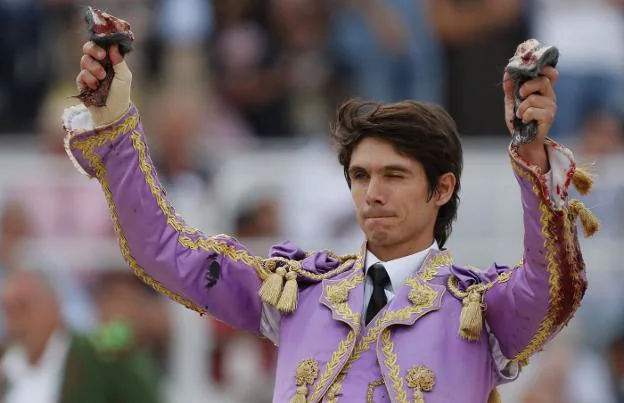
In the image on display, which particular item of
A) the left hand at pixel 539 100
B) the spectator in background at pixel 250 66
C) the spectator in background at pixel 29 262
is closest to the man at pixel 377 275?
the left hand at pixel 539 100

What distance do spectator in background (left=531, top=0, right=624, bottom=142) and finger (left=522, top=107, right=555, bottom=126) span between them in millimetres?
6315

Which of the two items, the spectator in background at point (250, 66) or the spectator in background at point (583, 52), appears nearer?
the spectator in background at point (583, 52)

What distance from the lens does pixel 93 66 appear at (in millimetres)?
4125

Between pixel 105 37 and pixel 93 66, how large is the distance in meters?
0.08

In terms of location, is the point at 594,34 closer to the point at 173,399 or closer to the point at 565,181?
the point at 173,399

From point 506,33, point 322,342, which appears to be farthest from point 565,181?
point 506,33

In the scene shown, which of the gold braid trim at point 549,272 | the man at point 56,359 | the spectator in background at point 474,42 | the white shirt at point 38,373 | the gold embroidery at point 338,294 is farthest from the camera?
the spectator in background at point 474,42

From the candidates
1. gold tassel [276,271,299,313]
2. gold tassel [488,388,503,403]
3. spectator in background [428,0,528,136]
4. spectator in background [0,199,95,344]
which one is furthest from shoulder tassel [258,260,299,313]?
spectator in background [428,0,528,136]

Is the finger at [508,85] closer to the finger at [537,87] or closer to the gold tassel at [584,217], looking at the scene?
the finger at [537,87]

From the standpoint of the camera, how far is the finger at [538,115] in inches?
154

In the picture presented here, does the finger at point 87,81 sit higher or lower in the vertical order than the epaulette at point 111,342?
higher

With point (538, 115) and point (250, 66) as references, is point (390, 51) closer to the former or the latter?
point (250, 66)

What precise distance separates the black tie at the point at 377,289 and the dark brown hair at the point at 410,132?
23 centimetres

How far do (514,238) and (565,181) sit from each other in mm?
4705
